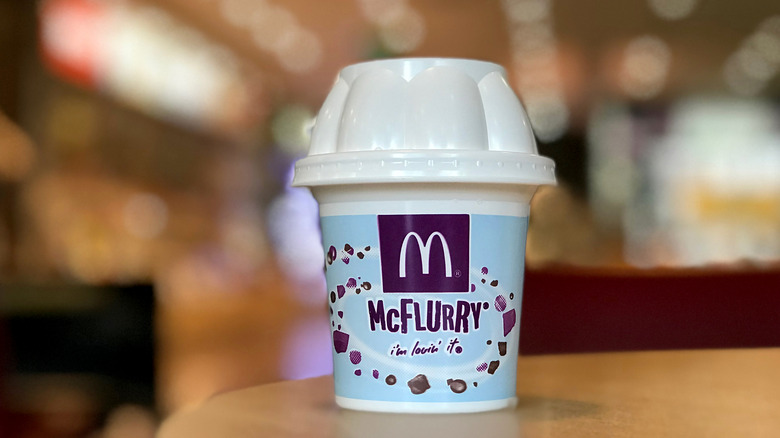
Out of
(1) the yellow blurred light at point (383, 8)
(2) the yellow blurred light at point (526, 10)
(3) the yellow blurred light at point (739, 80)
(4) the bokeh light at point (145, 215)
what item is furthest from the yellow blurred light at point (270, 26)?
(3) the yellow blurred light at point (739, 80)

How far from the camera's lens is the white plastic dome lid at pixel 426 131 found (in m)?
0.55

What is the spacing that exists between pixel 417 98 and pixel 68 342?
2622 millimetres

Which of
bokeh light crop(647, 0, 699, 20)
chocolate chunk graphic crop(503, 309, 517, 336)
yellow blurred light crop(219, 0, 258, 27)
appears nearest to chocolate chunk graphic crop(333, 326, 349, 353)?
chocolate chunk graphic crop(503, 309, 517, 336)

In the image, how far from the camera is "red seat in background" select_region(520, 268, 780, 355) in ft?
4.11

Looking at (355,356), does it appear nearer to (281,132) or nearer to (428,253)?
(428,253)

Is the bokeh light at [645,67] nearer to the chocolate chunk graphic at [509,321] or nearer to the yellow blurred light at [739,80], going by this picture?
the yellow blurred light at [739,80]

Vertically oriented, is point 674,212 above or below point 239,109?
below

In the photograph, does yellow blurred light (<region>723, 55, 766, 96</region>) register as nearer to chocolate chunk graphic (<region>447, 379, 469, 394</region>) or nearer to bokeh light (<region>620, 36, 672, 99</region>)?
bokeh light (<region>620, 36, 672, 99</region>)

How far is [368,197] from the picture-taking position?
0.58 m

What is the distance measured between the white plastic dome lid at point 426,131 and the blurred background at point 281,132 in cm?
384

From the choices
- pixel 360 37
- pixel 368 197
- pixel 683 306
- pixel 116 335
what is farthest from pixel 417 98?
pixel 360 37

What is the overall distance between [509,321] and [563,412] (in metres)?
0.08

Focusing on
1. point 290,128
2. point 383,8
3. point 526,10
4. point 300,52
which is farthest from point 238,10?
point 526,10

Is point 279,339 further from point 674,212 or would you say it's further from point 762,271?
point 762,271
